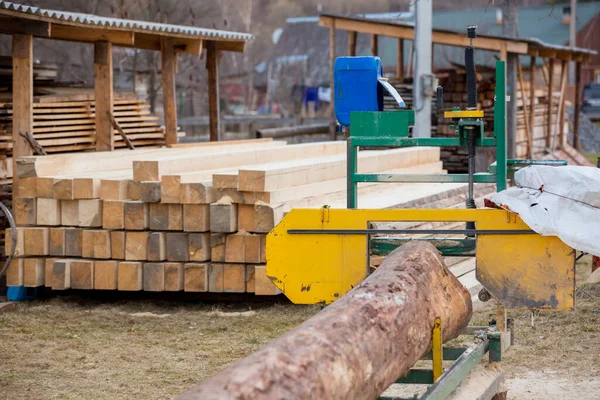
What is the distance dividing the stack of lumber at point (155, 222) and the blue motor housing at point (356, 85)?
2.22m

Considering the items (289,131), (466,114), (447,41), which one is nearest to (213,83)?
(289,131)

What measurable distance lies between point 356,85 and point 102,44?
6343 mm

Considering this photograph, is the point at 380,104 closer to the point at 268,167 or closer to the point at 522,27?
the point at 268,167

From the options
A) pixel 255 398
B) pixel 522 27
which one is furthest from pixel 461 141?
pixel 522 27

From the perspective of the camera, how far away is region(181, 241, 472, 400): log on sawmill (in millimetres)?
3781

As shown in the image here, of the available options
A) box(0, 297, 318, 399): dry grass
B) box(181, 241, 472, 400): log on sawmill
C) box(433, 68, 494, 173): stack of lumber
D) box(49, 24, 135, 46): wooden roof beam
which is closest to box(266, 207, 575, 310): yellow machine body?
box(181, 241, 472, 400): log on sawmill

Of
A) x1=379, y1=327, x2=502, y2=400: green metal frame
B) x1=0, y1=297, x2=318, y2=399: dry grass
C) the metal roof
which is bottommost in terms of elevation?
x1=0, y1=297, x2=318, y2=399: dry grass

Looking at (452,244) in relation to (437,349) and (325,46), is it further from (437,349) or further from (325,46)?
(325,46)

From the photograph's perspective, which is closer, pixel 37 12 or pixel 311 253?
pixel 311 253

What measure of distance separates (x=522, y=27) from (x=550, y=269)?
5688 cm

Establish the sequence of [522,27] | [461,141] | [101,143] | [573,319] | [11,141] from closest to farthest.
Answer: [461,141] < [573,319] < [11,141] < [101,143] < [522,27]

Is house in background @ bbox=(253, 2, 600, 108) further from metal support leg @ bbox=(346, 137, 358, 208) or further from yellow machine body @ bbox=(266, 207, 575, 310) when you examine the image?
yellow machine body @ bbox=(266, 207, 575, 310)

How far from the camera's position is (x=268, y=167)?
927 cm

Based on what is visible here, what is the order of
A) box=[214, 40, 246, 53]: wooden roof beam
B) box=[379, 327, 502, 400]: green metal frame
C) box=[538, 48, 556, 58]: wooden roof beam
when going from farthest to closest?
box=[538, 48, 556, 58]: wooden roof beam → box=[214, 40, 246, 53]: wooden roof beam → box=[379, 327, 502, 400]: green metal frame
